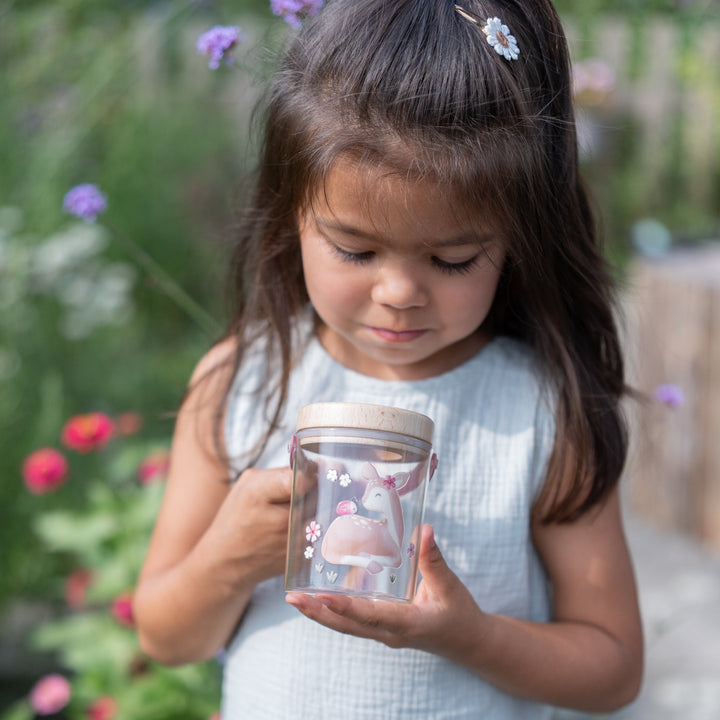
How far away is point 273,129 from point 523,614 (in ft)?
2.59

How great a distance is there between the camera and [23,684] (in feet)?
9.22

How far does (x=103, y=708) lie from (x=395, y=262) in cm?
135

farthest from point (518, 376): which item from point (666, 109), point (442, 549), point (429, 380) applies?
point (666, 109)

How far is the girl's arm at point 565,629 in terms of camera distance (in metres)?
1.14

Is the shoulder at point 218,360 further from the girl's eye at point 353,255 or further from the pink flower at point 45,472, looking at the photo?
the pink flower at point 45,472

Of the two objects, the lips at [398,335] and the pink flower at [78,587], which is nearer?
the lips at [398,335]

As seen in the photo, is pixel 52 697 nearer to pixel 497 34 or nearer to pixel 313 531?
pixel 313 531

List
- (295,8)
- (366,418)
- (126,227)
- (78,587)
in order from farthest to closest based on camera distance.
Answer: (126,227) → (78,587) → (295,8) → (366,418)

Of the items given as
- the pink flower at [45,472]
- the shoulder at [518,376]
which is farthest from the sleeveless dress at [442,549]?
the pink flower at [45,472]

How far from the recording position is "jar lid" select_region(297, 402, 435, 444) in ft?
3.34

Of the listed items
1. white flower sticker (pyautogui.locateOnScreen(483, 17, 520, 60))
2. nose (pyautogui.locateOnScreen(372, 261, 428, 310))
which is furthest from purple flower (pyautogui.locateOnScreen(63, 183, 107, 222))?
white flower sticker (pyautogui.locateOnScreen(483, 17, 520, 60))

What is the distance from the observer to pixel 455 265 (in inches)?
45.6

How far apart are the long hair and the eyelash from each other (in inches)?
2.2

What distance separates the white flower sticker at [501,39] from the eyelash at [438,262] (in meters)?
0.24
